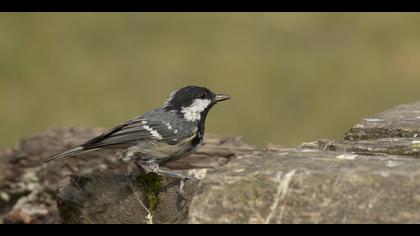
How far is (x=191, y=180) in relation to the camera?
493 cm

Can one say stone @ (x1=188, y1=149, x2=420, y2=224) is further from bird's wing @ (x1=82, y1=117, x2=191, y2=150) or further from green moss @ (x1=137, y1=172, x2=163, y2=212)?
bird's wing @ (x1=82, y1=117, x2=191, y2=150)

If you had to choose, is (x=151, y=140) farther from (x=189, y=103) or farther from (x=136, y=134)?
(x=189, y=103)

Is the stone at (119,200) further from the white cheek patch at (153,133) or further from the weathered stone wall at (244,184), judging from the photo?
the white cheek patch at (153,133)

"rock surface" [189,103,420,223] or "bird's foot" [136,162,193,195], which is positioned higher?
"rock surface" [189,103,420,223]

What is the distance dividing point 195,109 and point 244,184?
237 centimetres

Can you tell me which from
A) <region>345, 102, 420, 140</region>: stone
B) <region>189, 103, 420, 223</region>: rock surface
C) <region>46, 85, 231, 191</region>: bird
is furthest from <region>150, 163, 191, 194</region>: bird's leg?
<region>189, 103, 420, 223</region>: rock surface

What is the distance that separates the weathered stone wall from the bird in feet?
0.89

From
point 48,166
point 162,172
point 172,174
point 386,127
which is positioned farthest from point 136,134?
point 386,127

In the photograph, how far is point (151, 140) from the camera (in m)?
5.56

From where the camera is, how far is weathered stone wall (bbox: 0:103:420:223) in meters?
3.33

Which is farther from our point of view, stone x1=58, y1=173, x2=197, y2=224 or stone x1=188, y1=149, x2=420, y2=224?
stone x1=58, y1=173, x2=197, y2=224

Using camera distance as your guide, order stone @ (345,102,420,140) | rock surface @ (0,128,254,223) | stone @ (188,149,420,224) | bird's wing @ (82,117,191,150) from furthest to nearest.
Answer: rock surface @ (0,128,254,223)
bird's wing @ (82,117,191,150)
stone @ (345,102,420,140)
stone @ (188,149,420,224)

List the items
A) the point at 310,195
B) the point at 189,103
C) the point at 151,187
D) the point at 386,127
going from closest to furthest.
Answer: the point at 310,195, the point at 386,127, the point at 151,187, the point at 189,103
